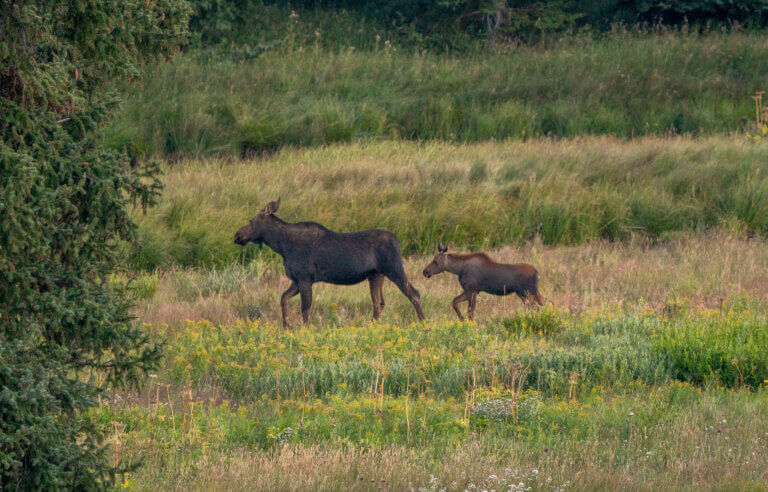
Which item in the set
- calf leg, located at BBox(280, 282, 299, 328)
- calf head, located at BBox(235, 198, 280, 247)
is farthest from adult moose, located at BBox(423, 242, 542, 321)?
calf head, located at BBox(235, 198, 280, 247)

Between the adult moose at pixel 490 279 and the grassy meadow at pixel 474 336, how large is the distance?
1.12 ft

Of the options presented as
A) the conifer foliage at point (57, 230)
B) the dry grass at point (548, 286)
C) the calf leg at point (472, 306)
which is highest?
the conifer foliage at point (57, 230)

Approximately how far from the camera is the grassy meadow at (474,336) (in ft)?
20.6

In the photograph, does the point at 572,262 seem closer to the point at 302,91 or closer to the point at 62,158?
the point at 62,158

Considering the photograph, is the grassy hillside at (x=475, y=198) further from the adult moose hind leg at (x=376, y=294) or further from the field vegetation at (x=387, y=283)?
the adult moose hind leg at (x=376, y=294)

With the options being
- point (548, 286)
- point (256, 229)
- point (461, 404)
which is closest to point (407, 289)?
point (256, 229)

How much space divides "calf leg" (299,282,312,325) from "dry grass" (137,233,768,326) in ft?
1.01

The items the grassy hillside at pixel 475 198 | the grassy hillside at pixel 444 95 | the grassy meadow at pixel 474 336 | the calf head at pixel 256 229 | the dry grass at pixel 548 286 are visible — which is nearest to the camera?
the grassy meadow at pixel 474 336

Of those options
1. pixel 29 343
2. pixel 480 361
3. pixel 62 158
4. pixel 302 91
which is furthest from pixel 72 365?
pixel 302 91

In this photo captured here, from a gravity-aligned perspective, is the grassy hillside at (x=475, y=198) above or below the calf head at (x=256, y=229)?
below

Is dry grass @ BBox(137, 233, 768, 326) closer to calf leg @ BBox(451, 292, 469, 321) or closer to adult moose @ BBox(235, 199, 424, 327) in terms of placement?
calf leg @ BBox(451, 292, 469, 321)

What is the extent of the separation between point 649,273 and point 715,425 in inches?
232

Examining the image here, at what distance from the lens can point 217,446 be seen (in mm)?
6574

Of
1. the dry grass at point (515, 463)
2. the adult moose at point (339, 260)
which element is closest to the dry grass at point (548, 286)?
the adult moose at point (339, 260)
